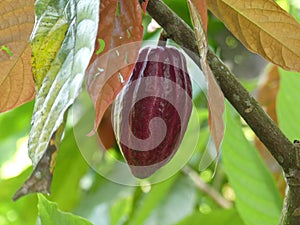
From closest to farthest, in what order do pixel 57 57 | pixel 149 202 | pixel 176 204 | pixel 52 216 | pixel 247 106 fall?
pixel 57 57 < pixel 247 106 < pixel 52 216 < pixel 149 202 < pixel 176 204

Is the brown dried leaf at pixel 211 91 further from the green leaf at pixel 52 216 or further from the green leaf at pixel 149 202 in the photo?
the green leaf at pixel 149 202

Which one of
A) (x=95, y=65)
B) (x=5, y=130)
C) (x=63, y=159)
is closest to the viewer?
(x=95, y=65)

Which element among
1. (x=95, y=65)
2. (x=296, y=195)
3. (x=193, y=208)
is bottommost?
(x=193, y=208)

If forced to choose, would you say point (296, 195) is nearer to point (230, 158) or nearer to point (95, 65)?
point (95, 65)

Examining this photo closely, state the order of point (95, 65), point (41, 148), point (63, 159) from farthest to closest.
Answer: point (63, 159) < point (95, 65) < point (41, 148)

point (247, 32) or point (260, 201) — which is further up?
point (247, 32)

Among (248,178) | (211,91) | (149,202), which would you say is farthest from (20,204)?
(211,91)

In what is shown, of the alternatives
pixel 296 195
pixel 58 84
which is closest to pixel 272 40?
pixel 296 195

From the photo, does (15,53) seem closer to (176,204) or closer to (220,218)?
(220,218)

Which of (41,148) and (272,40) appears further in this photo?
(272,40)
